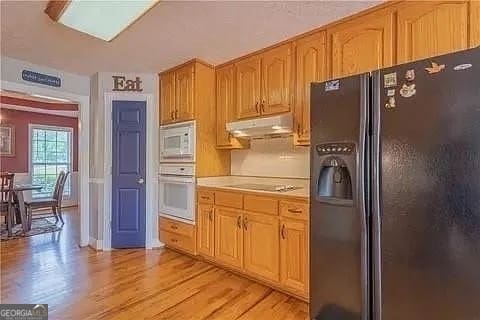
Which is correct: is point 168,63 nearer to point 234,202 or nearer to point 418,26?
point 234,202

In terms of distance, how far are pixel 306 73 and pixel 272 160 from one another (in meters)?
1.03

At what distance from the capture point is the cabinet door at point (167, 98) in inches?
146

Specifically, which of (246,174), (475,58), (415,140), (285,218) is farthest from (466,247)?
(246,174)

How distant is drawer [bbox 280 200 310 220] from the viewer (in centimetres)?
229

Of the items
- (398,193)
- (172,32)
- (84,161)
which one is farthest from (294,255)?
(84,161)

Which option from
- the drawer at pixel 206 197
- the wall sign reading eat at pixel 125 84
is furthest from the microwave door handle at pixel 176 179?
the wall sign reading eat at pixel 125 84

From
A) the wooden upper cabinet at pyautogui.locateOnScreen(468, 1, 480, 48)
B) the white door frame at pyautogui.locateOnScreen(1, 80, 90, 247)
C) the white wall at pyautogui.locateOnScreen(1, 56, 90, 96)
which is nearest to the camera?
the wooden upper cabinet at pyautogui.locateOnScreen(468, 1, 480, 48)

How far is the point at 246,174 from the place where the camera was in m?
3.57

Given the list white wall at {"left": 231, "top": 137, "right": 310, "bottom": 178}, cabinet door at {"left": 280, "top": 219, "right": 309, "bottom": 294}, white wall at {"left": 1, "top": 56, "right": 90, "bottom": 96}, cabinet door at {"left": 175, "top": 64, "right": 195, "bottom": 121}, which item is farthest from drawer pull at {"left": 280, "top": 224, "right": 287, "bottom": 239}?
white wall at {"left": 1, "top": 56, "right": 90, "bottom": 96}

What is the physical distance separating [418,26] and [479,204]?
1328 mm

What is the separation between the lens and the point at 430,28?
198cm

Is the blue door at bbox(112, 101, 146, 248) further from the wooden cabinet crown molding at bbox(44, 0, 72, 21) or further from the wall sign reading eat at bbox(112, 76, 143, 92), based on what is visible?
the wooden cabinet crown molding at bbox(44, 0, 72, 21)

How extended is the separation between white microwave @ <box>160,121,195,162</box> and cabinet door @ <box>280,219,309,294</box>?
1427mm

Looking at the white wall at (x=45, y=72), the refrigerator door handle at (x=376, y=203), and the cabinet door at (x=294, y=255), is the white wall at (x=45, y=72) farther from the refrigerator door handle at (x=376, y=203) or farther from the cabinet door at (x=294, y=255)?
the refrigerator door handle at (x=376, y=203)
